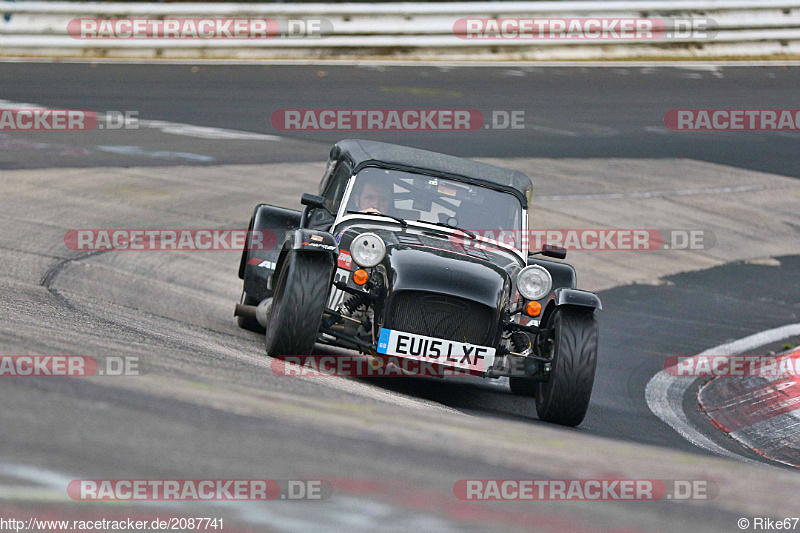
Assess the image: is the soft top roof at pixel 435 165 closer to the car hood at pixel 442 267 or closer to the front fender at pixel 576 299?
the car hood at pixel 442 267

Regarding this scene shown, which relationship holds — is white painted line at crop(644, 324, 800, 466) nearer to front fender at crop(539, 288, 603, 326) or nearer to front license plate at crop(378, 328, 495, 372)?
front fender at crop(539, 288, 603, 326)

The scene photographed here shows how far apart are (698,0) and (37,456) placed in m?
23.9

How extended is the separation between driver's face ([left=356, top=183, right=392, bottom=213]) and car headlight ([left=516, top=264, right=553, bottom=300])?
52.1 inches

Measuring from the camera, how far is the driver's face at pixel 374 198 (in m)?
8.16

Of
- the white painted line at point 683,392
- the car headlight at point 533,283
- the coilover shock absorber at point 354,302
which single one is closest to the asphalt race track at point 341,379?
the white painted line at point 683,392

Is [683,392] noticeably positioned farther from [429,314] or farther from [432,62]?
[432,62]

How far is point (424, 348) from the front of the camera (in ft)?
22.3

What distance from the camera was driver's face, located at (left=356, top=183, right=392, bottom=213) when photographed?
816cm

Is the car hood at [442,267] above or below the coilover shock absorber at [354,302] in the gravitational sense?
above

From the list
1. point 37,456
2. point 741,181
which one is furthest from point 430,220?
point 741,181

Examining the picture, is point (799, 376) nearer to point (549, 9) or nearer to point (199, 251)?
point (199, 251)

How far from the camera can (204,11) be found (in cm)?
2239

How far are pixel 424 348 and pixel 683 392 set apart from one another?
3.16 metres

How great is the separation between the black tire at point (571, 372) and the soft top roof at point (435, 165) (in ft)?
5.61
